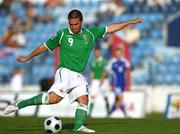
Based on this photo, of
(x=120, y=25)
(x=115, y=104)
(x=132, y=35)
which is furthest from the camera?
(x=132, y=35)

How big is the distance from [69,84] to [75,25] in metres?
1.11

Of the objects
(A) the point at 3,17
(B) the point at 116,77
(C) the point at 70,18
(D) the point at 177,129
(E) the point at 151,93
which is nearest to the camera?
(C) the point at 70,18

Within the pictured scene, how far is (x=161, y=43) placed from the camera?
28.2 metres

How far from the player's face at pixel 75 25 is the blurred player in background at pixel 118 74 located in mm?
10067

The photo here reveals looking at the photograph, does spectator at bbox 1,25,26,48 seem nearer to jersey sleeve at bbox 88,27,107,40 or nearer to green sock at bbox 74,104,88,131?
jersey sleeve at bbox 88,27,107,40

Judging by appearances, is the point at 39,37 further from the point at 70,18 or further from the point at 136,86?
the point at 70,18

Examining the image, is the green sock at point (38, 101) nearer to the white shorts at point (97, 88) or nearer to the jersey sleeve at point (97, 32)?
the jersey sleeve at point (97, 32)

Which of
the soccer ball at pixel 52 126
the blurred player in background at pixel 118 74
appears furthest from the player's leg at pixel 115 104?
the soccer ball at pixel 52 126

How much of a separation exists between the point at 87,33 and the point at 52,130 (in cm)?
197

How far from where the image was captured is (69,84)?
1120 centimetres

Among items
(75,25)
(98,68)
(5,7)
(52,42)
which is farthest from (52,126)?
(5,7)

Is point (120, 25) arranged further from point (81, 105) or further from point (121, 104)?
point (121, 104)

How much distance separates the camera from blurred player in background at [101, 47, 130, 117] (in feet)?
70.5

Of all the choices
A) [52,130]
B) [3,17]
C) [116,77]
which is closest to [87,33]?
[52,130]
